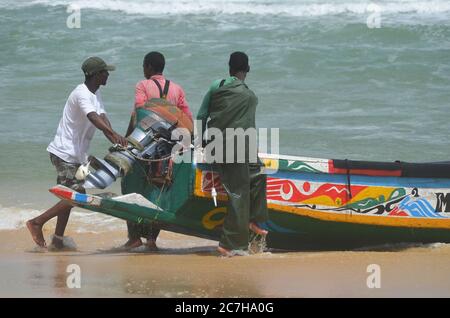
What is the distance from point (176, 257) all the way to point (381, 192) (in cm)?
158

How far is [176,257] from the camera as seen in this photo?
6996mm

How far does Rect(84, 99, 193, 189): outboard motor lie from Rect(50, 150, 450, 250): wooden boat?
18cm

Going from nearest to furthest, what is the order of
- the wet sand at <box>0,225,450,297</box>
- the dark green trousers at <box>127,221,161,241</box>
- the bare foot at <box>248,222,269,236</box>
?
1. the wet sand at <box>0,225,450,297</box>
2. the bare foot at <box>248,222,269,236</box>
3. the dark green trousers at <box>127,221,161,241</box>

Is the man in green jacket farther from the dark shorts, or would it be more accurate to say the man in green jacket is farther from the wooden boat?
the dark shorts

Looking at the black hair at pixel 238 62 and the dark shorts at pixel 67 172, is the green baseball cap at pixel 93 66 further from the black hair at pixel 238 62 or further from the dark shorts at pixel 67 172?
the black hair at pixel 238 62

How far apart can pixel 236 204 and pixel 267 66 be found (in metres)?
10.5

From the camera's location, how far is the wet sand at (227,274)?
228 inches

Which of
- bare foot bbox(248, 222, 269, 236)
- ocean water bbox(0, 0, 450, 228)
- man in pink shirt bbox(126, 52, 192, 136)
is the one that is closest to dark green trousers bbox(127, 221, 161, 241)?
man in pink shirt bbox(126, 52, 192, 136)

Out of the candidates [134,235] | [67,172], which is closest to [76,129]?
[67,172]

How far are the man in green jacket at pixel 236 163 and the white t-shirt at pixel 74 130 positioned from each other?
2.99 feet

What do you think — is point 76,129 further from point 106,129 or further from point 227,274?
point 227,274

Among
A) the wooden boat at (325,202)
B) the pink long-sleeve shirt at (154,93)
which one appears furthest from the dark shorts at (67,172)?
the pink long-sleeve shirt at (154,93)

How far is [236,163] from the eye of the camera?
22.2 feet

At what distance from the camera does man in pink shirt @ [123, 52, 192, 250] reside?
7262mm
